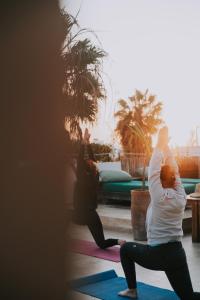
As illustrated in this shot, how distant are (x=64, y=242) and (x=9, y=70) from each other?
1.13ft

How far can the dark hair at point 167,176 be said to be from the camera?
3336 millimetres

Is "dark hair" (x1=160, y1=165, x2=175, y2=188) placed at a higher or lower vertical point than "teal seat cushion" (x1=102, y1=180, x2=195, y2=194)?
higher

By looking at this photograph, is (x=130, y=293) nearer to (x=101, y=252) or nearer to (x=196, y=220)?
(x=101, y=252)

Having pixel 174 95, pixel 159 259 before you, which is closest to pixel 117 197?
pixel 174 95

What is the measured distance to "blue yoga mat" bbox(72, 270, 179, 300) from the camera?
3.71m

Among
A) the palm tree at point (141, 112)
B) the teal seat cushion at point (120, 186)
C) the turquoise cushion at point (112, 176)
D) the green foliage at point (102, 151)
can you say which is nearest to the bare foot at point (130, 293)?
the teal seat cushion at point (120, 186)

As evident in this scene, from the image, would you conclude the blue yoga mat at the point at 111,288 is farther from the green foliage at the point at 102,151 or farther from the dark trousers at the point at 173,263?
the green foliage at the point at 102,151

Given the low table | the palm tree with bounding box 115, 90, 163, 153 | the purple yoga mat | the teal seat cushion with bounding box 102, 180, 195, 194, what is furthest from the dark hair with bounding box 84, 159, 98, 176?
the palm tree with bounding box 115, 90, 163, 153

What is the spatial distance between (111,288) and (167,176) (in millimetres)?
1356

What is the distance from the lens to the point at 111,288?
4.00 meters

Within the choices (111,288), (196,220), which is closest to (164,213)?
Result: (111,288)

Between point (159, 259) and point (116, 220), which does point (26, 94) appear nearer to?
point (159, 259)

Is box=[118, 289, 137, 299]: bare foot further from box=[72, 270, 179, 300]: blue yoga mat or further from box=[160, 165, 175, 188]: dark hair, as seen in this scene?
box=[160, 165, 175, 188]: dark hair

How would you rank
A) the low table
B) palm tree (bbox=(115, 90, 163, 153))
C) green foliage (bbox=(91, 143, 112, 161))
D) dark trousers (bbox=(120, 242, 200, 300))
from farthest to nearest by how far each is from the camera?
palm tree (bbox=(115, 90, 163, 153)) < green foliage (bbox=(91, 143, 112, 161)) < the low table < dark trousers (bbox=(120, 242, 200, 300))
